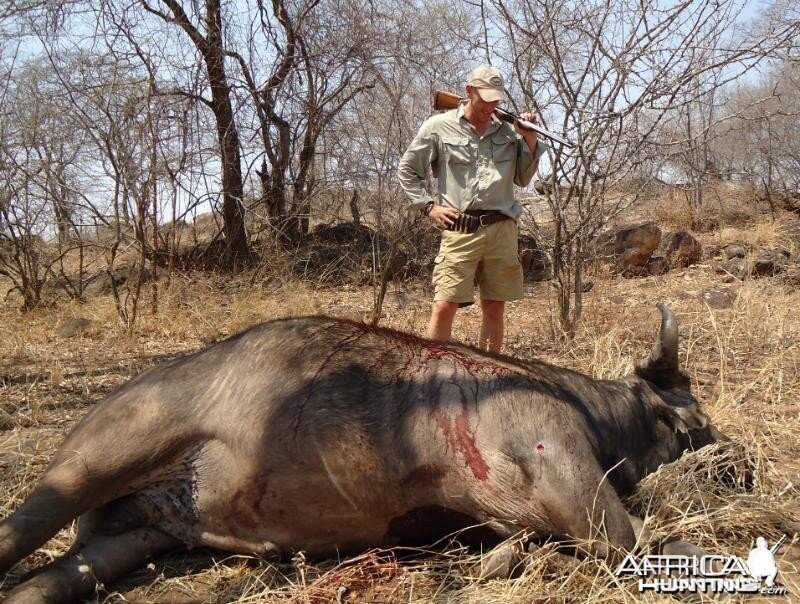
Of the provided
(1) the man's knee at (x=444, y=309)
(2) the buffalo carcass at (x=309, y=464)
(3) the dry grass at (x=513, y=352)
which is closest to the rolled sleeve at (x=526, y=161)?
(1) the man's knee at (x=444, y=309)

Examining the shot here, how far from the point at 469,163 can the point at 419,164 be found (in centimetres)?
37

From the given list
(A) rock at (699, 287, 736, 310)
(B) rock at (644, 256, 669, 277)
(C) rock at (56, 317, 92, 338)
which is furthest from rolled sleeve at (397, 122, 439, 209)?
(B) rock at (644, 256, 669, 277)

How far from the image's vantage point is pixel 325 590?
2730 mm

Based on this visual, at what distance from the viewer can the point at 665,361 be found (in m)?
3.69

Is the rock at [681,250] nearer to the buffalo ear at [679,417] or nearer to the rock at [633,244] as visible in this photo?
the rock at [633,244]

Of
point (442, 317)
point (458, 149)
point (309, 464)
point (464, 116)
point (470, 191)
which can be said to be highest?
point (464, 116)

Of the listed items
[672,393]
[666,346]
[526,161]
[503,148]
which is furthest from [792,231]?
[666,346]

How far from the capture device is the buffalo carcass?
9.36 feet

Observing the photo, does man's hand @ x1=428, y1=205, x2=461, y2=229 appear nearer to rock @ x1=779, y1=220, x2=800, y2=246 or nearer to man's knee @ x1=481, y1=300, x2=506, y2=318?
man's knee @ x1=481, y1=300, x2=506, y2=318

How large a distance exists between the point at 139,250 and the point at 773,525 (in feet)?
21.2

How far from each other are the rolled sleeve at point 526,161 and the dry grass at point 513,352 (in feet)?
4.85

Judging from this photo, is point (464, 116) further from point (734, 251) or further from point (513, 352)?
point (734, 251)

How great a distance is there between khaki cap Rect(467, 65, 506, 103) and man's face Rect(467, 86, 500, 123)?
4cm

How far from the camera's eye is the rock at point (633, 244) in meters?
11.2
